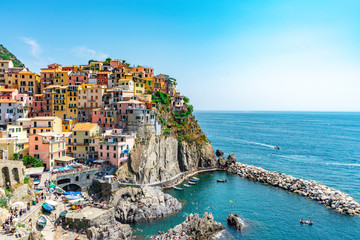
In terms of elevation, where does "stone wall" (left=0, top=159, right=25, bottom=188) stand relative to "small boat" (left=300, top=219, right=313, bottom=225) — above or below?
above

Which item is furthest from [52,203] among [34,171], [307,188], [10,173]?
[307,188]

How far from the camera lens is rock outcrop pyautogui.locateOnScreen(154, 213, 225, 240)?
39.3m

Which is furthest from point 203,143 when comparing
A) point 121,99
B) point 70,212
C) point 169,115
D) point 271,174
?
point 70,212

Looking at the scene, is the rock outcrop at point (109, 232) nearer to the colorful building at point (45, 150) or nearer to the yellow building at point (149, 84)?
the colorful building at point (45, 150)

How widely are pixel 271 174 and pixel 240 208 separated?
2358cm

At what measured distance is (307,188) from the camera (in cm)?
6003

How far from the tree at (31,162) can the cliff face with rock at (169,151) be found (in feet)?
52.8

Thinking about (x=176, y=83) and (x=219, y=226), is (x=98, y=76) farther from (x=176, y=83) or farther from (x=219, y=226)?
(x=219, y=226)

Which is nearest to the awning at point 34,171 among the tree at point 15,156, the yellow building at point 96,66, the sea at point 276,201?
the tree at point 15,156

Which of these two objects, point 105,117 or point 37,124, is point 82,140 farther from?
point 37,124

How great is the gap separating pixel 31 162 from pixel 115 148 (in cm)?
1662

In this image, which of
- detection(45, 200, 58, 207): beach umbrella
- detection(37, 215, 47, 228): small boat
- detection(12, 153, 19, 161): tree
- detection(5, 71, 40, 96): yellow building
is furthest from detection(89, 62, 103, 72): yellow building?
→ detection(37, 215, 47, 228): small boat

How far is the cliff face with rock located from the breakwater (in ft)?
39.8

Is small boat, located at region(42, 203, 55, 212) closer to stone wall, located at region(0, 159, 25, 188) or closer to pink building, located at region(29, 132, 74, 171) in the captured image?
stone wall, located at region(0, 159, 25, 188)
